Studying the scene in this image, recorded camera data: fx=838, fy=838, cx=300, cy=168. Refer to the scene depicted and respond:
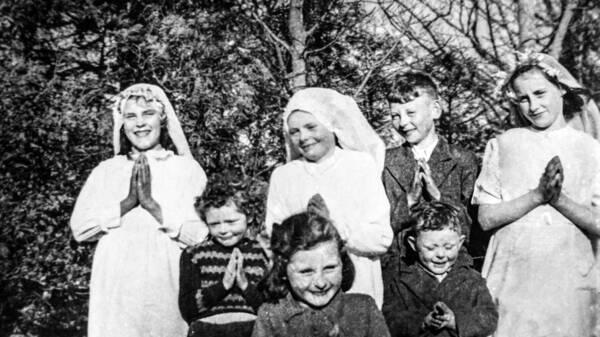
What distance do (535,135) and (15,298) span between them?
6531 millimetres

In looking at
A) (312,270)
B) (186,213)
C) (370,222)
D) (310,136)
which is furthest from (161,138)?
(312,270)

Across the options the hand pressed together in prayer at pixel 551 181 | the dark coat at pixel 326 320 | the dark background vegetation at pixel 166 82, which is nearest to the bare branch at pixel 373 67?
the dark background vegetation at pixel 166 82

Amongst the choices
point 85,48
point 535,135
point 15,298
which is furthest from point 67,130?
point 535,135

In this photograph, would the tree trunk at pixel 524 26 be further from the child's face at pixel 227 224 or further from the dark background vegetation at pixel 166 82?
the child's face at pixel 227 224

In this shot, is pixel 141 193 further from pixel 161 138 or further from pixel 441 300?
pixel 441 300

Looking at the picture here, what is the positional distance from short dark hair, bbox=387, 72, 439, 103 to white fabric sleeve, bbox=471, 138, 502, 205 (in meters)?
0.56

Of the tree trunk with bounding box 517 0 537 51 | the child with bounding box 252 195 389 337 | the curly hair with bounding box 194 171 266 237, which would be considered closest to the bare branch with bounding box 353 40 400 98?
the tree trunk with bounding box 517 0 537 51

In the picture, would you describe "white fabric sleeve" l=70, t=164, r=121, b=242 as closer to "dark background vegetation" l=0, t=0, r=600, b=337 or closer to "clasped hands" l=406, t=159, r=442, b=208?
"clasped hands" l=406, t=159, r=442, b=208

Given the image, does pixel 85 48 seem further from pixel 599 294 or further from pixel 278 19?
pixel 599 294

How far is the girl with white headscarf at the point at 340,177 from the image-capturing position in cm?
468

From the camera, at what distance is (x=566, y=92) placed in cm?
510

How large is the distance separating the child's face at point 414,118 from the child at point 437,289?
2.29 feet

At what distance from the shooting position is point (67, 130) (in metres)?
8.79

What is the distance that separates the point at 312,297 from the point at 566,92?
2190mm
